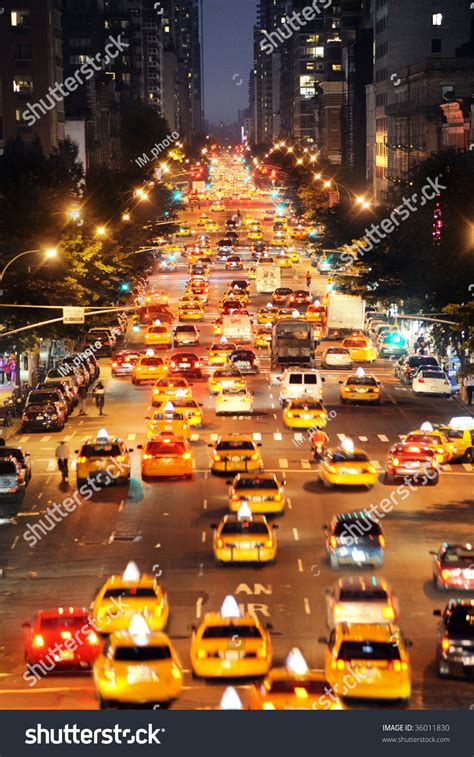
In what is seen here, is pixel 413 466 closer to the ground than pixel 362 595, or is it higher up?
closer to the ground

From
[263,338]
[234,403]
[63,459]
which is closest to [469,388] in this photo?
[234,403]

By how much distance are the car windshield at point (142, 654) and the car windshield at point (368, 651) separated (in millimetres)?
3484

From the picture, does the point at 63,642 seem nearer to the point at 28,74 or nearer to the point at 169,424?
the point at 169,424

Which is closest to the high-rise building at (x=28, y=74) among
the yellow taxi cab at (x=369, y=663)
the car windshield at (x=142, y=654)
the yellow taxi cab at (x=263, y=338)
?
the yellow taxi cab at (x=263, y=338)

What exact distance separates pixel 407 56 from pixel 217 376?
88785 mm

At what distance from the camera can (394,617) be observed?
112 feet

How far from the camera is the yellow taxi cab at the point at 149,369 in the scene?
83000 millimetres

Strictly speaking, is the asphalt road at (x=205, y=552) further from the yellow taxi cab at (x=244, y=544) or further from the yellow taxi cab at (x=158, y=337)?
the yellow taxi cab at (x=158, y=337)

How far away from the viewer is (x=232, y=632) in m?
31.3

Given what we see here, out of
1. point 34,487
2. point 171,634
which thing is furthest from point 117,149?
point 171,634

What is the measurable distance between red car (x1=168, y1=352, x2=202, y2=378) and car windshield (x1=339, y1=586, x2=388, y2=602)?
160ft

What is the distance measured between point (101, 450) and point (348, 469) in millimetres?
9026

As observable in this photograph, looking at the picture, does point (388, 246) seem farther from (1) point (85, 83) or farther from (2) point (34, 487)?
(1) point (85, 83)

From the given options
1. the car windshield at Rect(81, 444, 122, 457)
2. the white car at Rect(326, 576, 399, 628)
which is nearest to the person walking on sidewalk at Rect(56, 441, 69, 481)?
the car windshield at Rect(81, 444, 122, 457)
